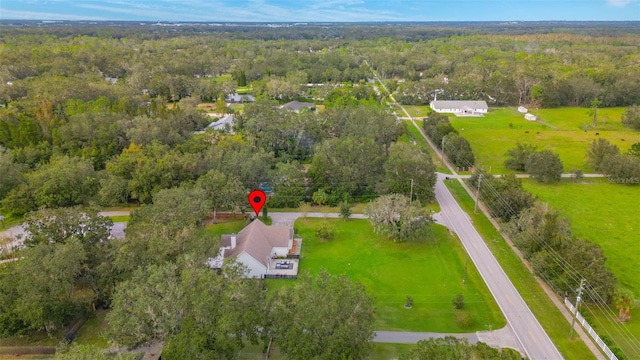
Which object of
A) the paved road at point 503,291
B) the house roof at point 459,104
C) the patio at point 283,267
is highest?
the house roof at point 459,104

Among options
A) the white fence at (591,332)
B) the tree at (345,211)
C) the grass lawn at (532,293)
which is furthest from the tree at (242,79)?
the white fence at (591,332)

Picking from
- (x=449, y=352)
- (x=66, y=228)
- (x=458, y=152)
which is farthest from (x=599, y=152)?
(x=66, y=228)

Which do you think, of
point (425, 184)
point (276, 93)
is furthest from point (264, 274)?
point (276, 93)

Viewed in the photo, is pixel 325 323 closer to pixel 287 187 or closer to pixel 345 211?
pixel 345 211

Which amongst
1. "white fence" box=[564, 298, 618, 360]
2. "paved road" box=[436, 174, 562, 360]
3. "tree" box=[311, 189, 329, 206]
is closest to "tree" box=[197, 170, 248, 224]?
"tree" box=[311, 189, 329, 206]

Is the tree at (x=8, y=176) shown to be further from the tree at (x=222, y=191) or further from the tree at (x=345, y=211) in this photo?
the tree at (x=345, y=211)

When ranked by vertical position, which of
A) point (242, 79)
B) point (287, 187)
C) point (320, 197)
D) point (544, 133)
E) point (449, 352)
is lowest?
point (320, 197)
